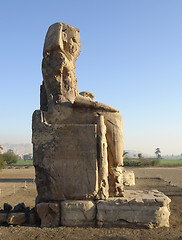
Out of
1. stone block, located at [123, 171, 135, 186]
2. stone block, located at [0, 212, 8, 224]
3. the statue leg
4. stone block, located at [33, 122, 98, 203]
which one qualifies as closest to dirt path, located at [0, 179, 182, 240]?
stone block, located at [0, 212, 8, 224]

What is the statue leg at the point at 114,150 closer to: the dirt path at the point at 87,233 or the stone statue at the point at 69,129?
the stone statue at the point at 69,129

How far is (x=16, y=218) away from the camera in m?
4.39

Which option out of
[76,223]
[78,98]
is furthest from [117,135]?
[76,223]

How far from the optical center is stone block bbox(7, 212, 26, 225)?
436 cm

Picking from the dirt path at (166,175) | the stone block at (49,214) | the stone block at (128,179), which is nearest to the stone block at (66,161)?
the stone block at (49,214)

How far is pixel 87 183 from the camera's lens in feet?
14.1

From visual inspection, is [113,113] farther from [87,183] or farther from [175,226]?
[175,226]

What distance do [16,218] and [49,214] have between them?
2.24 ft

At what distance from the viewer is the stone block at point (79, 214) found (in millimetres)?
4148

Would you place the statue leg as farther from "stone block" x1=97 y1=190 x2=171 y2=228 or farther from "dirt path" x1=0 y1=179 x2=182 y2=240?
"dirt path" x1=0 y1=179 x2=182 y2=240

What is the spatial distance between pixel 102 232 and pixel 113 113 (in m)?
2.24

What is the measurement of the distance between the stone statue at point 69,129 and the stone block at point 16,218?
0.50 meters

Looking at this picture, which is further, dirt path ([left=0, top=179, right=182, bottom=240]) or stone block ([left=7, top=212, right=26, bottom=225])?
stone block ([left=7, top=212, right=26, bottom=225])

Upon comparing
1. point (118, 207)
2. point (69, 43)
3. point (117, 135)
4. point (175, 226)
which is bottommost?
point (175, 226)
